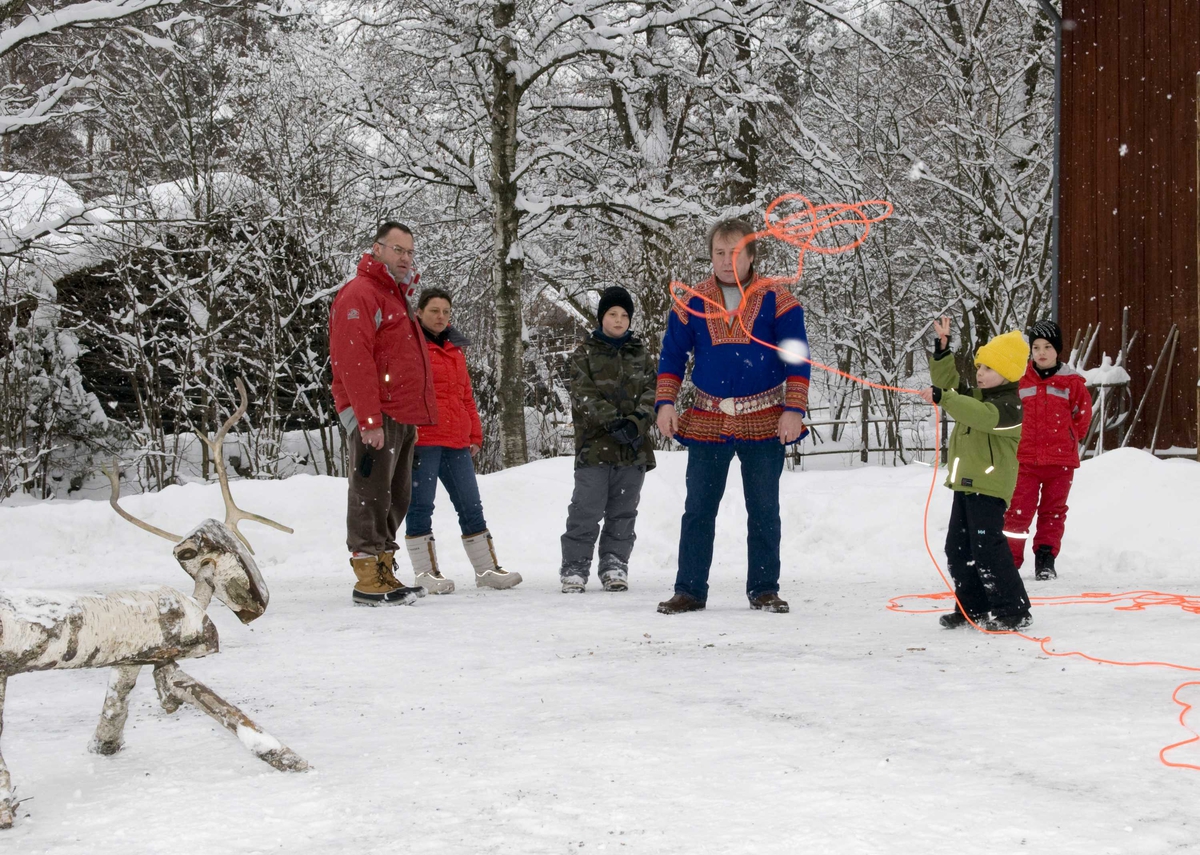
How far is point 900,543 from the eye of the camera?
287 inches

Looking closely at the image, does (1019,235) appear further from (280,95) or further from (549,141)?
(280,95)

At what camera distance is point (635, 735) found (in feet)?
9.52

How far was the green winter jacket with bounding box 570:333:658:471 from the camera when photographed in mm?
6039

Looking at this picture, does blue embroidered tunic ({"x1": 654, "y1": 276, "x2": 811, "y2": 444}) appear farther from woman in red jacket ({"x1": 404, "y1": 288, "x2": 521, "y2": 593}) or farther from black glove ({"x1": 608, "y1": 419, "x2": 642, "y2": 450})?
woman in red jacket ({"x1": 404, "y1": 288, "x2": 521, "y2": 593})

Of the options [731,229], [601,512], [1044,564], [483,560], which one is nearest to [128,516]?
[483,560]

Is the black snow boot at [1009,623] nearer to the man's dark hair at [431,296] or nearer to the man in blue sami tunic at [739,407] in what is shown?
the man in blue sami tunic at [739,407]

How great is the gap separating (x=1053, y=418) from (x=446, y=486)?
3.59m

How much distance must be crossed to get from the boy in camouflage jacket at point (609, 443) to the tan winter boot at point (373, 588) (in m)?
0.98

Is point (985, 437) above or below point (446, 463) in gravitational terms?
above

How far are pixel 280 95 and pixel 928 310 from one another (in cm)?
1261

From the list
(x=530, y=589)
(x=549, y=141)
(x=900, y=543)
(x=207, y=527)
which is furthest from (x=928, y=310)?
(x=207, y=527)

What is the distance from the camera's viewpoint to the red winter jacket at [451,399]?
6.07 m

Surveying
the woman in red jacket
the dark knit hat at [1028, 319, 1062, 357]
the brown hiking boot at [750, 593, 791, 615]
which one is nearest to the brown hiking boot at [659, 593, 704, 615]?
the brown hiking boot at [750, 593, 791, 615]

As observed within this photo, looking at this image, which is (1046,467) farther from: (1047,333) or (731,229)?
(731,229)
